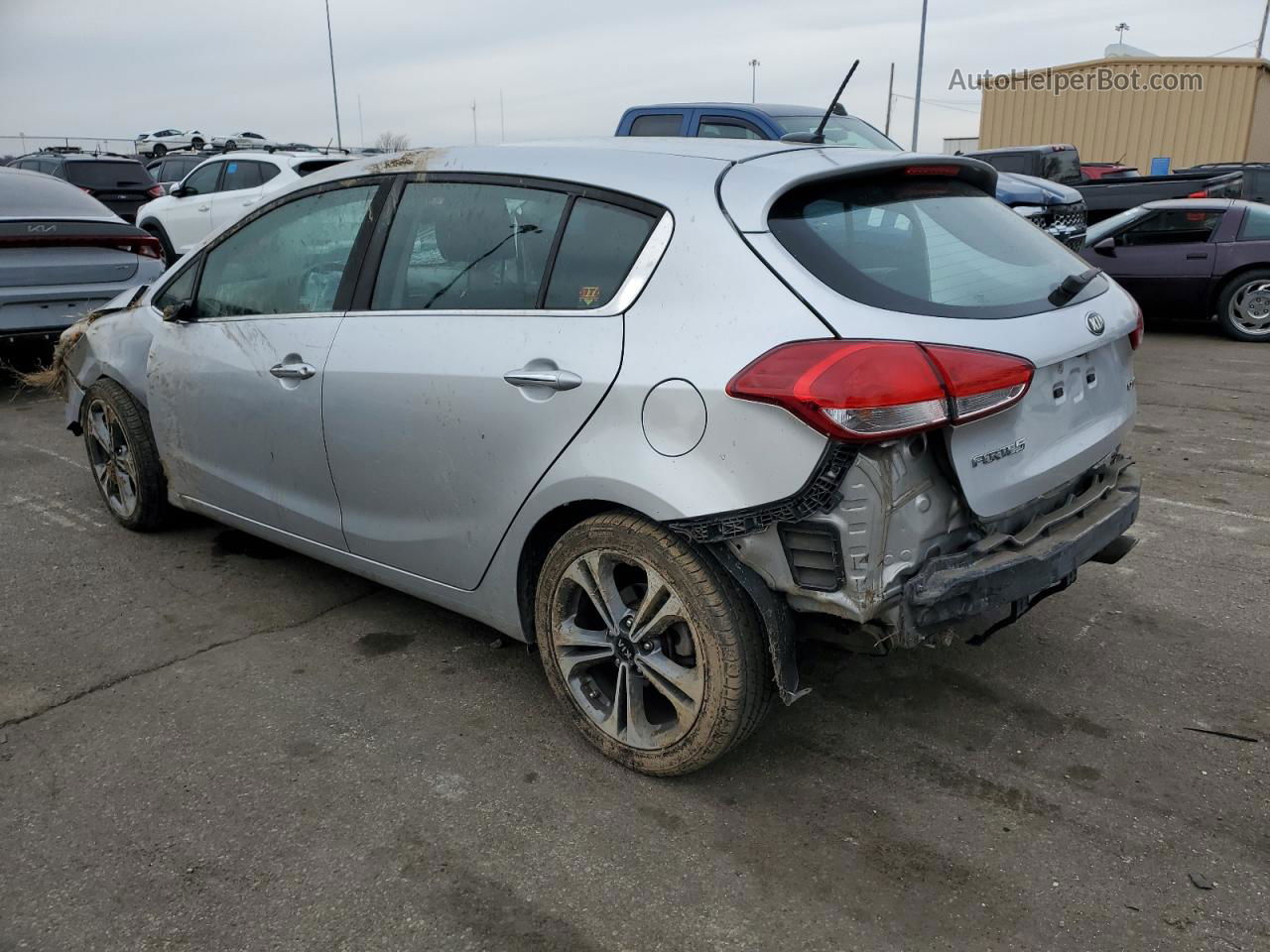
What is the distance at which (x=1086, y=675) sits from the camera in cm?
347

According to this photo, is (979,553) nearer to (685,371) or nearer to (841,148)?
(685,371)

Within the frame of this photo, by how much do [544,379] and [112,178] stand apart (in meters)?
16.2

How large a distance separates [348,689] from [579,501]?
1.18 metres

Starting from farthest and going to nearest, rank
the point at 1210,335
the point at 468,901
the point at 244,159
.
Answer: the point at 244,159
the point at 1210,335
the point at 468,901

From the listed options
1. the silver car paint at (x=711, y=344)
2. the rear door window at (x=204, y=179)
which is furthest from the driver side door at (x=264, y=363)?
the rear door window at (x=204, y=179)

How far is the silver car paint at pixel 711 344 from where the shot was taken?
2.44 metres

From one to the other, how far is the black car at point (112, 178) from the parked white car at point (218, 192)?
2.26 metres

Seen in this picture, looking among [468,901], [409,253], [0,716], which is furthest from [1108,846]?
[0,716]

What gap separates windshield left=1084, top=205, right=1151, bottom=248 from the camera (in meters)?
10.9

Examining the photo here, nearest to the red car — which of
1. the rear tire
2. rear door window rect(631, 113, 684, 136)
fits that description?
rear door window rect(631, 113, 684, 136)

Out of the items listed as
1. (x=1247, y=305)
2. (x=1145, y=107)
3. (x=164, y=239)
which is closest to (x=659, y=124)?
(x=1247, y=305)

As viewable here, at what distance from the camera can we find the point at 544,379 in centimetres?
282

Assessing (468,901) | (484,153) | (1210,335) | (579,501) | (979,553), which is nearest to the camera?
(468,901)

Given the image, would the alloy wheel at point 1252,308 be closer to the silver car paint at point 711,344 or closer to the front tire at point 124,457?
the silver car paint at point 711,344
